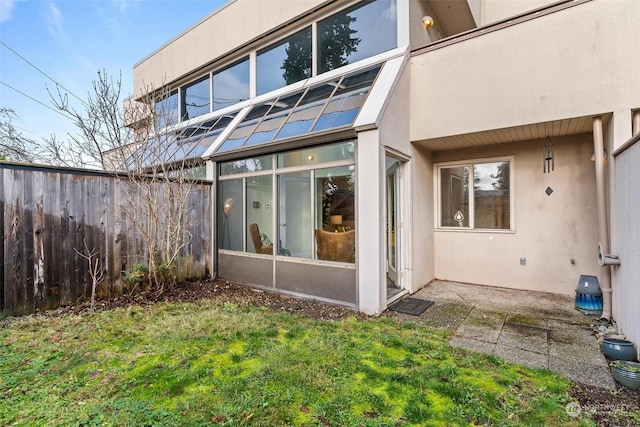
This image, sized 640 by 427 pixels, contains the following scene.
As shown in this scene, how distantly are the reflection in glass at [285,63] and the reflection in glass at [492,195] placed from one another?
4.47 meters

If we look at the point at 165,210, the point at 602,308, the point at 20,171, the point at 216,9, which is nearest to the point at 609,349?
the point at 602,308

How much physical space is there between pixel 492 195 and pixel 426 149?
1645 mm

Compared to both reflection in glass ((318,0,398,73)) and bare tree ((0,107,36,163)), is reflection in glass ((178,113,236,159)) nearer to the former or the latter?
reflection in glass ((318,0,398,73))

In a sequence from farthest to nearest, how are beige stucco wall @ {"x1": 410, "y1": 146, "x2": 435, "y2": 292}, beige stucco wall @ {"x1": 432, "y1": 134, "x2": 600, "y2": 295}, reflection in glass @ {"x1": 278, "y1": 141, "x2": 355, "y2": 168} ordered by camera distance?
beige stucco wall @ {"x1": 410, "y1": 146, "x2": 435, "y2": 292} < beige stucco wall @ {"x1": 432, "y1": 134, "x2": 600, "y2": 295} < reflection in glass @ {"x1": 278, "y1": 141, "x2": 355, "y2": 168}

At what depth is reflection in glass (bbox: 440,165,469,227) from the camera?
6.52 meters

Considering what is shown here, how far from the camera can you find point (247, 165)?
249 inches

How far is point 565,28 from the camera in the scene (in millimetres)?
4418

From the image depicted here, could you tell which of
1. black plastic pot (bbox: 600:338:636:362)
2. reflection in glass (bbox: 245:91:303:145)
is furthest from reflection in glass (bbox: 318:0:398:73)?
black plastic pot (bbox: 600:338:636:362)

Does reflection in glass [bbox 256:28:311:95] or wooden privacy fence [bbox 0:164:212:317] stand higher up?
reflection in glass [bbox 256:28:311:95]

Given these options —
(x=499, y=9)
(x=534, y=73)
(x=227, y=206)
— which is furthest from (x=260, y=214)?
(x=499, y=9)

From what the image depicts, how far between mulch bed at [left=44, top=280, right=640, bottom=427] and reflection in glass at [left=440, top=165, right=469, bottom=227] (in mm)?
3100

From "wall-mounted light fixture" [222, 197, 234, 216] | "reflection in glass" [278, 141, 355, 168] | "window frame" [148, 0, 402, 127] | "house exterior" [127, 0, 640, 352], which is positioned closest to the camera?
"house exterior" [127, 0, 640, 352]

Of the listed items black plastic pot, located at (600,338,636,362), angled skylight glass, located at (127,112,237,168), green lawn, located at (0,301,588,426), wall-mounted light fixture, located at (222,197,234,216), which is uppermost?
angled skylight glass, located at (127,112,237,168)

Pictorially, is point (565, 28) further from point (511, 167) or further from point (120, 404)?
point (120, 404)
